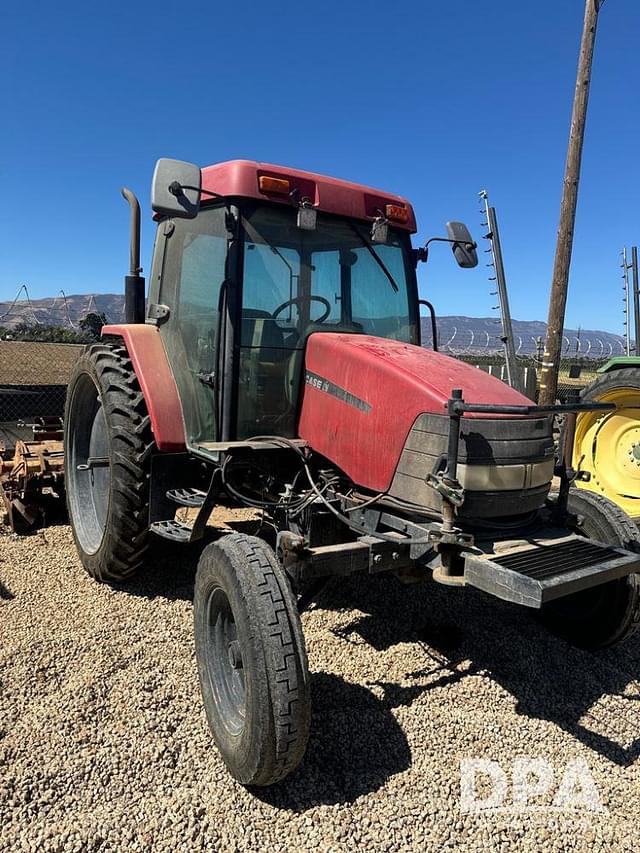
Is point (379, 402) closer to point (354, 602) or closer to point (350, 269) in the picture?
point (350, 269)

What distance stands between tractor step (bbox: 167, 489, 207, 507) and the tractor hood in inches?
28.9

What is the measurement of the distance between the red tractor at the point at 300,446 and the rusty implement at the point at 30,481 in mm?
634

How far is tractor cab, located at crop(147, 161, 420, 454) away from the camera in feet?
10.7

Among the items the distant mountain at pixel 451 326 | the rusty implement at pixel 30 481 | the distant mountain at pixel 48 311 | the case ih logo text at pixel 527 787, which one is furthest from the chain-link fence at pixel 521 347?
the distant mountain at pixel 48 311

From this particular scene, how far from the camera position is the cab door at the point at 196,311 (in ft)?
11.3

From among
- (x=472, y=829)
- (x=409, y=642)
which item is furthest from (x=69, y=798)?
(x=409, y=642)

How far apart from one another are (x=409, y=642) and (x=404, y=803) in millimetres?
1201

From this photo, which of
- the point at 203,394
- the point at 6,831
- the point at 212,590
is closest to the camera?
the point at 6,831

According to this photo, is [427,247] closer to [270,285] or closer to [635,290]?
[270,285]

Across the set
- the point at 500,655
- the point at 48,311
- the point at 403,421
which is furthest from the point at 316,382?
the point at 48,311

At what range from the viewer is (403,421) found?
2799mm

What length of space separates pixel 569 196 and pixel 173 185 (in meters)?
5.05

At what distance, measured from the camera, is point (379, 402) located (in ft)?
9.54

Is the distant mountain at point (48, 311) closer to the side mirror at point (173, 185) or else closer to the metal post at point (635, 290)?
the side mirror at point (173, 185)
